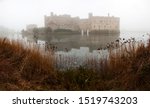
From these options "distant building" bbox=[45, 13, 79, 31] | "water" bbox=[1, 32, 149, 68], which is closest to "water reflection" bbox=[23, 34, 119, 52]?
"water" bbox=[1, 32, 149, 68]

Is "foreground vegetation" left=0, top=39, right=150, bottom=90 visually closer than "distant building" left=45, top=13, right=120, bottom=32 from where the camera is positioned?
Yes

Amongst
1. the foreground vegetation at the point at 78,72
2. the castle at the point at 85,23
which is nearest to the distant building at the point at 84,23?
the castle at the point at 85,23

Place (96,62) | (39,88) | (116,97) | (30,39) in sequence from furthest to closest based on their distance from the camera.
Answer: (30,39)
(96,62)
(39,88)
(116,97)

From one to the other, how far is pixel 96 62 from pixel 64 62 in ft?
1.25

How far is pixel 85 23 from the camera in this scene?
3.69m

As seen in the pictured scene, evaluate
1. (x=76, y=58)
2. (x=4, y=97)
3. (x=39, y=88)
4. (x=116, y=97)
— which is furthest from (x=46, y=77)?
(x=116, y=97)

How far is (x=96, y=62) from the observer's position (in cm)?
354

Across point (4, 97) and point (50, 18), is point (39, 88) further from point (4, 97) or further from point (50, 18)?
point (50, 18)

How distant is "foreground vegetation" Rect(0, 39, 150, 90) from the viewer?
3.18 metres

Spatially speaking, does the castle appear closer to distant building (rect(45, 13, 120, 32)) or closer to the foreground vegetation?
distant building (rect(45, 13, 120, 32))

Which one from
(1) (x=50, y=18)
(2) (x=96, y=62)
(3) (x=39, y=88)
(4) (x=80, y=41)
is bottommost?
(3) (x=39, y=88)

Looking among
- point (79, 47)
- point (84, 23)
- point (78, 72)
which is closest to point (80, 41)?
point (79, 47)

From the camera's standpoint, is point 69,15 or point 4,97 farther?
point 69,15

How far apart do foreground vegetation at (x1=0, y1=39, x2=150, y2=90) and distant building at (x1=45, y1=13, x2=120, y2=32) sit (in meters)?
0.32
